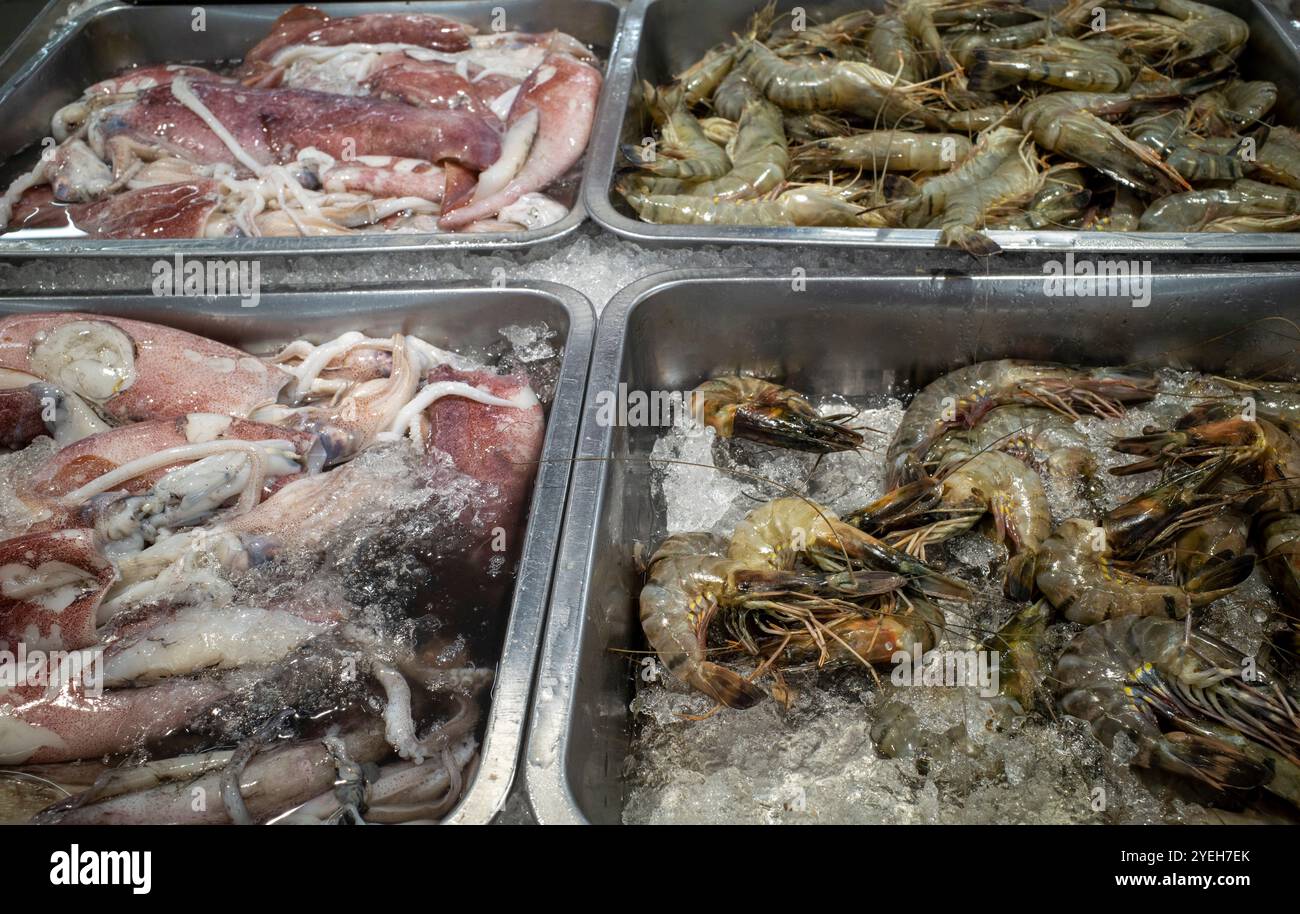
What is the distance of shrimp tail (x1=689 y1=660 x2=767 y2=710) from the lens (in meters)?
1.88

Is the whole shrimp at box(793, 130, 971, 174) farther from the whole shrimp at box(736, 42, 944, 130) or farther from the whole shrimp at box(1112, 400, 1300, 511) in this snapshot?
the whole shrimp at box(1112, 400, 1300, 511)

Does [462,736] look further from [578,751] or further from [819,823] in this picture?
[819,823]

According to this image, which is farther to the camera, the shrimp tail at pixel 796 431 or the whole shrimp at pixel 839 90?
the whole shrimp at pixel 839 90

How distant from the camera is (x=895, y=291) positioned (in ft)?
8.46

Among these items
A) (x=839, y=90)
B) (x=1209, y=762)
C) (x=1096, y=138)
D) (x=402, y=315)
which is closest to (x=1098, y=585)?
(x=1209, y=762)

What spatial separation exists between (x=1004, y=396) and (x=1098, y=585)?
715mm

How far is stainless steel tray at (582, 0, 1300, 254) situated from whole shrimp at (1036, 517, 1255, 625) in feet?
3.22

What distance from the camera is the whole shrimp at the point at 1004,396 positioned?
2447 mm

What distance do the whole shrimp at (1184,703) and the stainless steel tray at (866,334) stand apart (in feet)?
3.41

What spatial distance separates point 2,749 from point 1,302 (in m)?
1.67

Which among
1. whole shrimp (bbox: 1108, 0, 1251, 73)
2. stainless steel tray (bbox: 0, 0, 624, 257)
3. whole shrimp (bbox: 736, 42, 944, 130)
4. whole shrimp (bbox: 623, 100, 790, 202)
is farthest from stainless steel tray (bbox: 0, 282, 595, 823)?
whole shrimp (bbox: 1108, 0, 1251, 73)

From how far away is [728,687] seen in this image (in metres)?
1.89

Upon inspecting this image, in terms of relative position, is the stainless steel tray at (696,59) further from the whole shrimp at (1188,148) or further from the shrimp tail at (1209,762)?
the shrimp tail at (1209,762)

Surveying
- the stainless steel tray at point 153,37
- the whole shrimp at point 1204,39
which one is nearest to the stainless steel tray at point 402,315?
the stainless steel tray at point 153,37
